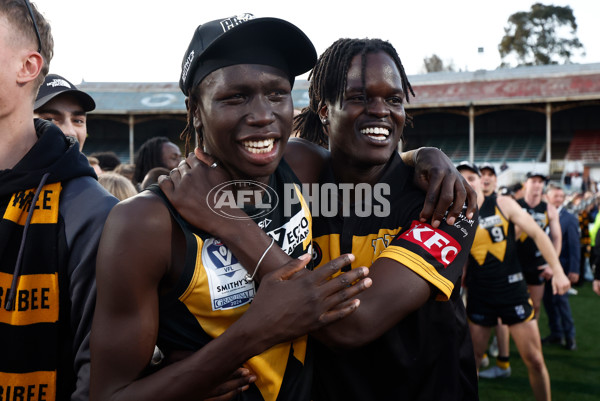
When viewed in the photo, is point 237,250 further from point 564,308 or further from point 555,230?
point 555,230

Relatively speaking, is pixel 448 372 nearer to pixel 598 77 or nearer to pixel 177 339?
pixel 177 339

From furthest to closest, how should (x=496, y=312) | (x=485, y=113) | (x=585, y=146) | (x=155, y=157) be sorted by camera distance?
(x=485, y=113) → (x=585, y=146) → (x=155, y=157) → (x=496, y=312)

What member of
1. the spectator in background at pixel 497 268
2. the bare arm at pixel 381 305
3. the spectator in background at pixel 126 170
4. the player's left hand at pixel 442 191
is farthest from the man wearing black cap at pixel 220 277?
the spectator in background at pixel 126 170

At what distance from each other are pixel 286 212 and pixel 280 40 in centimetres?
57

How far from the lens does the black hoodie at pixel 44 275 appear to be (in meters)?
1.50

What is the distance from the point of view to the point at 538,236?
477cm

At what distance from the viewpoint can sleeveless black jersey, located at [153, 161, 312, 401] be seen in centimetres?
144

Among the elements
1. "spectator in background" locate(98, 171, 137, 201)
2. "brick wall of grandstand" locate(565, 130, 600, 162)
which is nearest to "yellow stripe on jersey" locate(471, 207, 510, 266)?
"spectator in background" locate(98, 171, 137, 201)

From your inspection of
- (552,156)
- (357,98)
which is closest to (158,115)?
(552,156)

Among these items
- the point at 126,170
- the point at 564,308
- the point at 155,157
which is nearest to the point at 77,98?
the point at 155,157

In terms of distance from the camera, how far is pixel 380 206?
197 cm

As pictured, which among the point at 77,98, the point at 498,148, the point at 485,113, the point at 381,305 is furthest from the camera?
the point at 485,113

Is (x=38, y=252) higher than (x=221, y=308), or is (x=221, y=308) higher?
(x=38, y=252)

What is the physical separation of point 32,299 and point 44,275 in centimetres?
8
